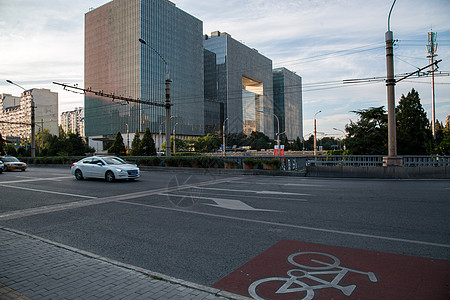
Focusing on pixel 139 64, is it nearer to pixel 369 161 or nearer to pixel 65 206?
pixel 369 161

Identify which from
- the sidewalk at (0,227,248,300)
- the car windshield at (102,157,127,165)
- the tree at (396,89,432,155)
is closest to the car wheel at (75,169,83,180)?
the car windshield at (102,157,127,165)

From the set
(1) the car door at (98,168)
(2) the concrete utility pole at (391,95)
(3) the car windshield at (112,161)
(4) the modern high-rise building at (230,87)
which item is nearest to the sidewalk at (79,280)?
(1) the car door at (98,168)

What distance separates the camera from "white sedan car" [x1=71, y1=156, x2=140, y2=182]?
16047 millimetres

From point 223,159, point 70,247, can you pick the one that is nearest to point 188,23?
point 223,159

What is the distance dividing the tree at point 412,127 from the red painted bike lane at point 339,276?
32838 millimetres

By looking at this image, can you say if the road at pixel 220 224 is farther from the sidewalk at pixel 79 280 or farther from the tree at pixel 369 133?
the tree at pixel 369 133

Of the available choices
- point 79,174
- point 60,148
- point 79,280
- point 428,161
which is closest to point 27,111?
point 60,148

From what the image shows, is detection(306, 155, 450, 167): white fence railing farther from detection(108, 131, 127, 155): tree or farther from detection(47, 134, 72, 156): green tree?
detection(47, 134, 72, 156): green tree

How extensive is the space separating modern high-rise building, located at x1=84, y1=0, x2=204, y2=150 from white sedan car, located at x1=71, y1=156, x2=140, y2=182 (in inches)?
2938

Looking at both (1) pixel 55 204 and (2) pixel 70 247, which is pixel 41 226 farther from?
(1) pixel 55 204

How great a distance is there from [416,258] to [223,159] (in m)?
19.5

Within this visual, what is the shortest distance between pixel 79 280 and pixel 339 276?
11.4 ft

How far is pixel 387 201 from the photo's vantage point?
934 centimetres

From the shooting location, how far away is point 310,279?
378 cm
